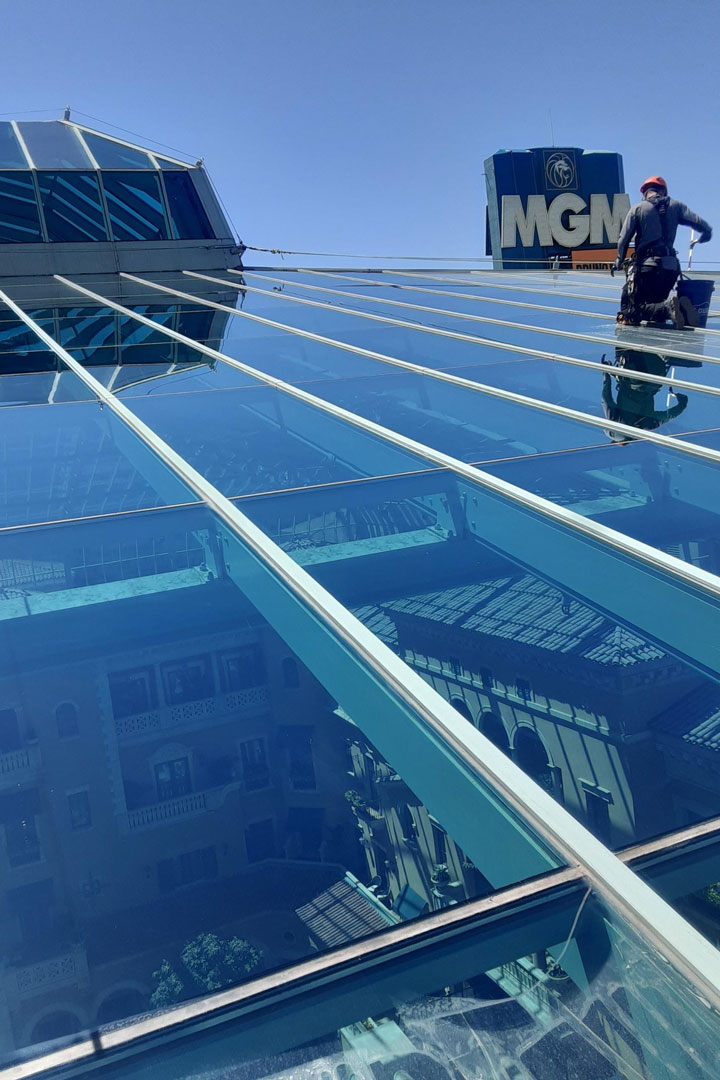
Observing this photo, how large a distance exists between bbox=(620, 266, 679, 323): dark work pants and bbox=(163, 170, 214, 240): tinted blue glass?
367 inches

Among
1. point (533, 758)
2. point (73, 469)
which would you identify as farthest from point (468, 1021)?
point (73, 469)

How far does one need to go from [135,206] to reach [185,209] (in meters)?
0.89

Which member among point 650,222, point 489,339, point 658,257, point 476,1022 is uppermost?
point 650,222

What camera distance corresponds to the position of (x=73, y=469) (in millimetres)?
5684

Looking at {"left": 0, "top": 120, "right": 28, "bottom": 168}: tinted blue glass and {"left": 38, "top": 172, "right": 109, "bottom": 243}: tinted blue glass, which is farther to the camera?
{"left": 0, "top": 120, "right": 28, "bottom": 168}: tinted blue glass

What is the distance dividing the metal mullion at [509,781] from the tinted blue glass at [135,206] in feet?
44.1

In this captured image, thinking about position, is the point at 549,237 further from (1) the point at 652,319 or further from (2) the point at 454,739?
(2) the point at 454,739

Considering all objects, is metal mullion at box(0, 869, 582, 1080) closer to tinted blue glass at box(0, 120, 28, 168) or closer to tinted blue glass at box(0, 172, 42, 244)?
tinted blue glass at box(0, 172, 42, 244)

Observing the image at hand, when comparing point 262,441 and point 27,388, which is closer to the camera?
point 262,441

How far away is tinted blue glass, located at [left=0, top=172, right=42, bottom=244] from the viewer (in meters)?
15.8

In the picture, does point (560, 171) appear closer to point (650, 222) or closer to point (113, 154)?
point (113, 154)

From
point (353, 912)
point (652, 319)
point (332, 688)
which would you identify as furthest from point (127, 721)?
point (652, 319)

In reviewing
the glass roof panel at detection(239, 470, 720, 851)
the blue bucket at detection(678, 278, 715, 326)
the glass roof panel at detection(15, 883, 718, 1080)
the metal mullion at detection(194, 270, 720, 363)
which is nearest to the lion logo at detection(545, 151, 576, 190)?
the metal mullion at detection(194, 270, 720, 363)

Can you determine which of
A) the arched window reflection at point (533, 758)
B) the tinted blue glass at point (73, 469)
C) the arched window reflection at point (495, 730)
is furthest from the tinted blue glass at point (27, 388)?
the arched window reflection at point (533, 758)
